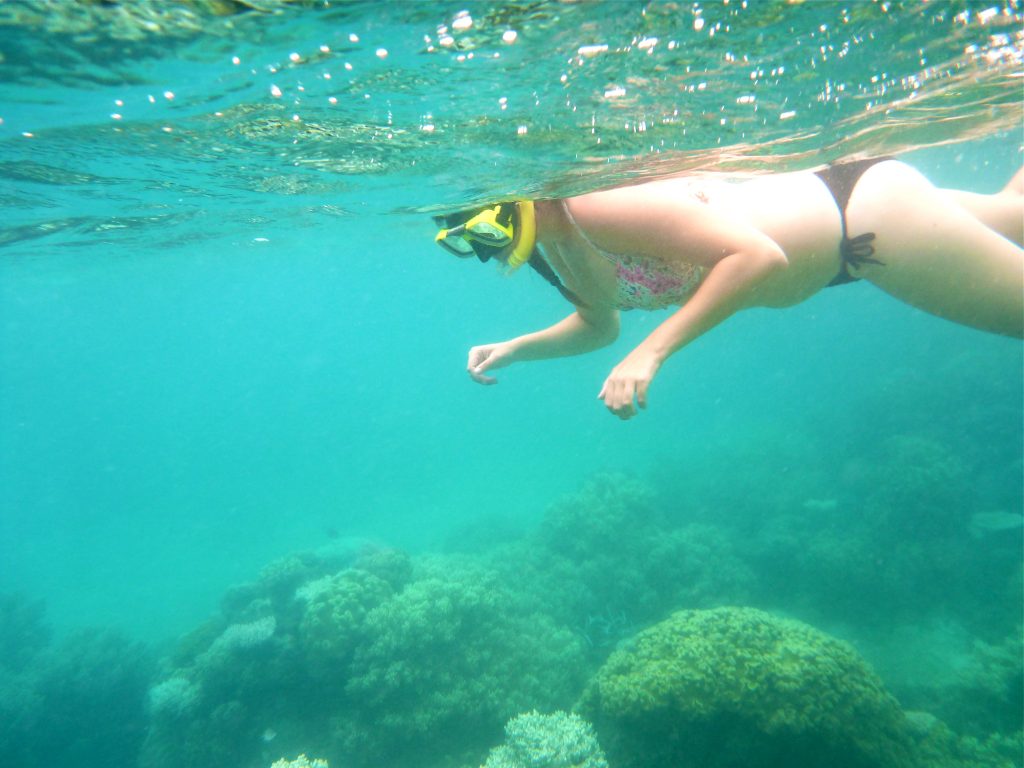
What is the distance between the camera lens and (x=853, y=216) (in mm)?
3244

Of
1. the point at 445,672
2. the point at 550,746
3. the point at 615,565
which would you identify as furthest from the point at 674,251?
A: the point at 615,565

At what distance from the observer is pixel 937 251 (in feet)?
10.1

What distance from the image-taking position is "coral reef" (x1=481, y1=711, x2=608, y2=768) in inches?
239

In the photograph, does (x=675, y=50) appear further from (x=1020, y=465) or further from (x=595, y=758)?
(x=1020, y=465)

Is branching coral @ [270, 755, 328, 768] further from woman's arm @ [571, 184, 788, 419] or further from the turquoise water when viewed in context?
woman's arm @ [571, 184, 788, 419]

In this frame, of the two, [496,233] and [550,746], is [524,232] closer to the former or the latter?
[496,233]

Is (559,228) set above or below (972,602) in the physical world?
above

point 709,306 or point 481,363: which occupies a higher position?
point 709,306

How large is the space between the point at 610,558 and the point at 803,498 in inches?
297

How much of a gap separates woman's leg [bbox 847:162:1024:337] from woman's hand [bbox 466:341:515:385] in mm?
2341

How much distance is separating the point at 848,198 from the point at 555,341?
211cm

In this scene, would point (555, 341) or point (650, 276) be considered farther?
point (555, 341)

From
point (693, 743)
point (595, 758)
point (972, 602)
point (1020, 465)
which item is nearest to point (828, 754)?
point (693, 743)

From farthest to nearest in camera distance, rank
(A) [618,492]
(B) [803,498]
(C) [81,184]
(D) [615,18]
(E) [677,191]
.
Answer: (B) [803,498], (A) [618,492], (C) [81,184], (D) [615,18], (E) [677,191]
